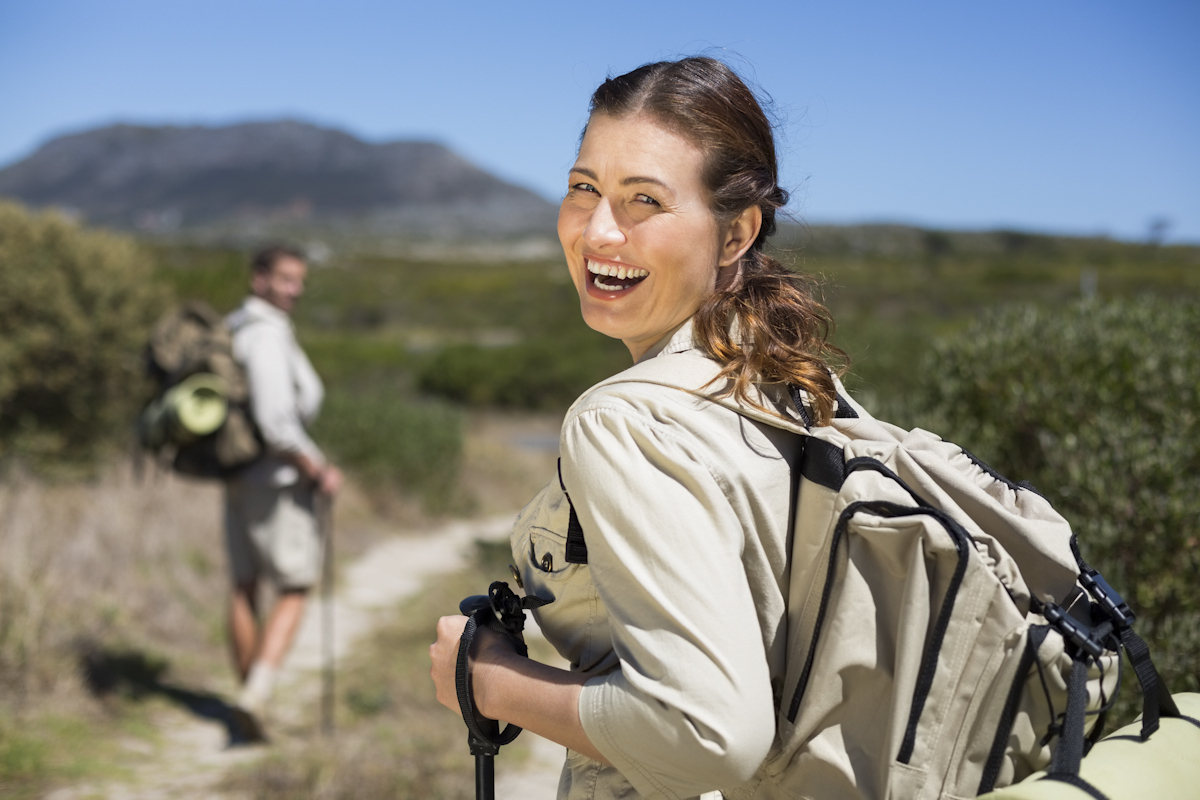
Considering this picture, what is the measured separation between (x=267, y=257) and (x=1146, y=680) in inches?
161

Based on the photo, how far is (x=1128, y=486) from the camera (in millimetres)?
2758

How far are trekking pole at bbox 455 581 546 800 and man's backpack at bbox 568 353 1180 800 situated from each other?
19 cm

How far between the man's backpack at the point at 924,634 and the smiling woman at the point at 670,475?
45 millimetres

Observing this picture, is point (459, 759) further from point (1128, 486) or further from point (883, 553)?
point (883, 553)

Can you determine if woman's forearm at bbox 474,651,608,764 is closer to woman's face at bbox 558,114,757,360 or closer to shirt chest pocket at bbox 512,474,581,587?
shirt chest pocket at bbox 512,474,581,587

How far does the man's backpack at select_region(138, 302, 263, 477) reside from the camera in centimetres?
416

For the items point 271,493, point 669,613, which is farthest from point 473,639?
point 271,493

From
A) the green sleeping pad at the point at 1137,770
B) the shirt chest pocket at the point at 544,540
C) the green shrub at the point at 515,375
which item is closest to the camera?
the green sleeping pad at the point at 1137,770

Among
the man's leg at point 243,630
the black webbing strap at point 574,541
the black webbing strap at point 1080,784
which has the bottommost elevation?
the man's leg at point 243,630

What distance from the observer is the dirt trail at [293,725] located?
146 inches

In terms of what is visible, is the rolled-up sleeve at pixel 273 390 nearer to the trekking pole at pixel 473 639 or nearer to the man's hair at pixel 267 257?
the man's hair at pixel 267 257

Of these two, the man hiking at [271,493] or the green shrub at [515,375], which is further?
the green shrub at [515,375]

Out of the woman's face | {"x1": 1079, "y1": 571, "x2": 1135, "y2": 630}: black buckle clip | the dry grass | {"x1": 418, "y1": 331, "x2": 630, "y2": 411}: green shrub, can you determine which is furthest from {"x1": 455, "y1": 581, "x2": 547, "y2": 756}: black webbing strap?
{"x1": 418, "y1": 331, "x2": 630, "y2": 411}: green shrub

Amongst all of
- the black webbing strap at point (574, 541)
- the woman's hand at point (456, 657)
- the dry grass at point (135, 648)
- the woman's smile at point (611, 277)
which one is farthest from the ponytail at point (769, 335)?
the dry grass at point (135, 648)
